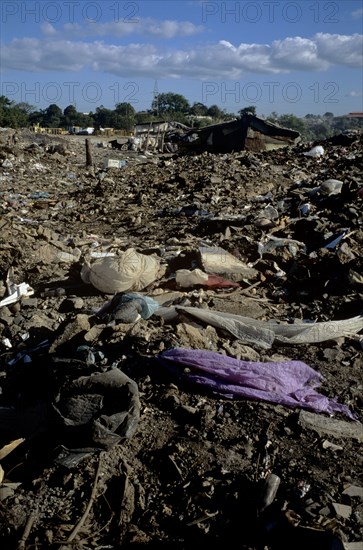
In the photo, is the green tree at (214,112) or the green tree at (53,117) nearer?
the green tree at (53,117)

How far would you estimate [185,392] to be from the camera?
3211mm

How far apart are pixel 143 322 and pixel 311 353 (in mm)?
1334

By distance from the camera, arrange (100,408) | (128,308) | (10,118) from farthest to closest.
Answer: (10,118) < (128,308) < (100,408)

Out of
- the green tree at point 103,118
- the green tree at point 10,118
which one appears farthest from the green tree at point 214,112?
the green tree at point 10,118

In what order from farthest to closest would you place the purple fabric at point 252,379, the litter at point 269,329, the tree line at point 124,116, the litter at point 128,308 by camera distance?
1. the tree line at point 124,116
2. the litter at point 128,308
3. the litter at point 269,329
4. the purple fabric at point 252,379

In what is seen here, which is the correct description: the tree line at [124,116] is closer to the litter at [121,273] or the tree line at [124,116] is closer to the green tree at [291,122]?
the green tree at [291,122]

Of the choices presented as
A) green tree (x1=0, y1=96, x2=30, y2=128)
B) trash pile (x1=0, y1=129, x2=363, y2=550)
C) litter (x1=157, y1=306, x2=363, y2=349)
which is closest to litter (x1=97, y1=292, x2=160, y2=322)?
trash pile (x1=0, y1=129, x2=363, y2=550)

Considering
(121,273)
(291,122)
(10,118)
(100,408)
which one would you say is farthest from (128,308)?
(291,122)

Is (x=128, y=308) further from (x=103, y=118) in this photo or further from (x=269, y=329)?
(x=103, y=118)

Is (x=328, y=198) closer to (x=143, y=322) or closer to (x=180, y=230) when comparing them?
(x=180, y=230)

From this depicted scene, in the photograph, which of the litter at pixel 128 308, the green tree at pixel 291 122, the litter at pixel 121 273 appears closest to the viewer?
the litter at pixel 128 308

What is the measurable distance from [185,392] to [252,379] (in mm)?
441

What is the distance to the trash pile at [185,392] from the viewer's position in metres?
2.45

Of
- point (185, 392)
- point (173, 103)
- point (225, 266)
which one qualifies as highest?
point (173, 103)
